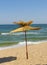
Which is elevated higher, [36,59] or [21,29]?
[21,29]

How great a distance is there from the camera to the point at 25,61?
9.26 m

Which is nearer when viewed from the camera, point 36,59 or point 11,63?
point 11,63

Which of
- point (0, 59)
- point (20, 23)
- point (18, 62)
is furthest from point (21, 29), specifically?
point (0, 59)

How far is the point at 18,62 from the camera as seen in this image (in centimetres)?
914

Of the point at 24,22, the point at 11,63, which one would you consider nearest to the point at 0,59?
the point at 11,63

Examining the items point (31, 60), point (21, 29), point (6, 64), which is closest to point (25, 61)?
point (31, 60)

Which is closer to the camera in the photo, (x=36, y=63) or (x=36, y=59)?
(x=36, y=63)

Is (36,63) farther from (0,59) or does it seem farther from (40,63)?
(0,59)

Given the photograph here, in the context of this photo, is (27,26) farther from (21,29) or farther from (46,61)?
(46,61)

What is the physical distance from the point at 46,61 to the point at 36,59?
27.1 inches

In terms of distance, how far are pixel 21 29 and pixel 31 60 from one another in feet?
5.80

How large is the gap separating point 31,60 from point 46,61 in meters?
0.78

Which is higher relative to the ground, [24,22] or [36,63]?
[24,22]

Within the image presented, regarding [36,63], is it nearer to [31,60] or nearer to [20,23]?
[31,60]
